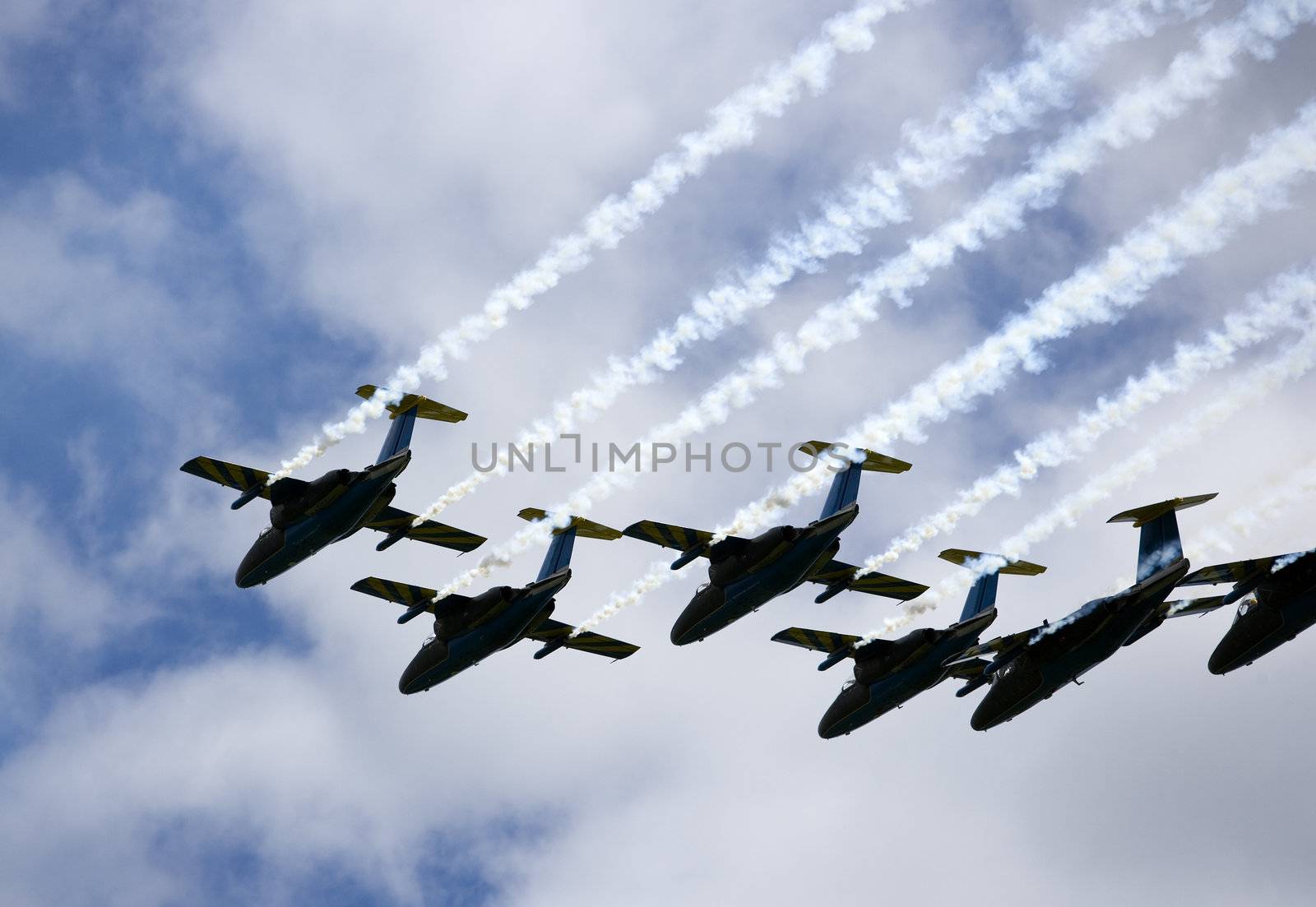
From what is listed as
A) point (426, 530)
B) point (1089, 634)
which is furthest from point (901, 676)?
point (426, 530)

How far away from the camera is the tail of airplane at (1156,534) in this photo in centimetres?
4997

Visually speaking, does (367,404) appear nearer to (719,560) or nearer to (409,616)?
(409,616)

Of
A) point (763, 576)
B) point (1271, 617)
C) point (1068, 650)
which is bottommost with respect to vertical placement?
point (1271, 617)

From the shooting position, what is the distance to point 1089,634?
5162cm

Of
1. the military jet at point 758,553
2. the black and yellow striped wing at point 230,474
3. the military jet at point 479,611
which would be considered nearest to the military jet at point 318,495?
the black and yellow striped wing at point 230,474

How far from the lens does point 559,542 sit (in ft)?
182

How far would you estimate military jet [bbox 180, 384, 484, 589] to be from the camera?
51844mm

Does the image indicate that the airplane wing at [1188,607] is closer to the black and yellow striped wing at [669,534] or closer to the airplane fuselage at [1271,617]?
the airplane fuselage at [1271,617]

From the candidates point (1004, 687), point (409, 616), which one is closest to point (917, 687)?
point (1004, 687)

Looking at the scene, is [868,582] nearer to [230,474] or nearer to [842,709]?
[842,709]

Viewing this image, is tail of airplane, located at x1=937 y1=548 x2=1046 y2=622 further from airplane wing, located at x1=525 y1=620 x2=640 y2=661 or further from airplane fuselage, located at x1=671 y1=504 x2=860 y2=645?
airplane wing, located at x1=525 y1=620 x2=640 y2=661

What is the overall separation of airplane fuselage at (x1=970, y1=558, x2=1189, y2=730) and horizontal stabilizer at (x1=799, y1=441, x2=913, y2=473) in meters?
6.82

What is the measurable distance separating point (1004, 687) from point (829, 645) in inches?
233

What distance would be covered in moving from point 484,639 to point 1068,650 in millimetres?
18075
